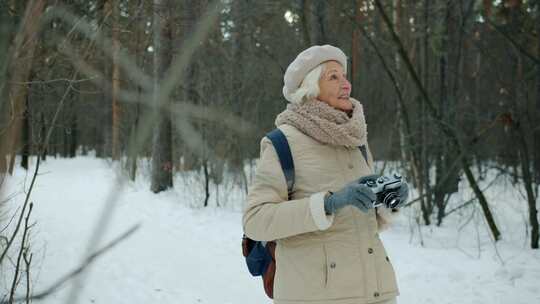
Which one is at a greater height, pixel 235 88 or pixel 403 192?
pixel 235 88

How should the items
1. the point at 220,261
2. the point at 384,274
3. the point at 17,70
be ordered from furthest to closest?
the point at 220,261 < the point at 384,274 < the point at 17,70

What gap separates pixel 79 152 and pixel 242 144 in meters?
37.4

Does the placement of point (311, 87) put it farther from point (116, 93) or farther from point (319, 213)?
point (116, 93)

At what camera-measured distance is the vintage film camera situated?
6.33ft

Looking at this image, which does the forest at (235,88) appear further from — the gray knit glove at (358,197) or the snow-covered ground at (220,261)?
the gray knit glove at (358,197)

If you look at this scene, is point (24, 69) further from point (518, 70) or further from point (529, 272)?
point (518, 70)

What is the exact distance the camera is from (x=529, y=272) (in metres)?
5.34

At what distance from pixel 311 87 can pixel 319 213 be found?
0.60 meters

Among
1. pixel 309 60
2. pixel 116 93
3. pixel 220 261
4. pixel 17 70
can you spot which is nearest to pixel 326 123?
pixel 309 60

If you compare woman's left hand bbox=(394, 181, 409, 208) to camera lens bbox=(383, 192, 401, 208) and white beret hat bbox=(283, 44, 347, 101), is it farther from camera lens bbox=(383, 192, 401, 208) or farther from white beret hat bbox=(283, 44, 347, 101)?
white beret hat bbox=(283, 44, 347, 101)

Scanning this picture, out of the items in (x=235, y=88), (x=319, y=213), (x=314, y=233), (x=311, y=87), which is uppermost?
(x=235, y=88)

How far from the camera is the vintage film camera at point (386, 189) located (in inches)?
75.9

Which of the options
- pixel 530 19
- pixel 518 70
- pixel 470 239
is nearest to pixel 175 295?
pixel 470 239

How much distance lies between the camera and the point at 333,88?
89.9 inches
